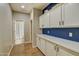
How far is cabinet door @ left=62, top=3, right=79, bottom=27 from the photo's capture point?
7.61 feet

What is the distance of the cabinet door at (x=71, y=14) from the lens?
232cm

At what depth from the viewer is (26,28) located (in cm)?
829

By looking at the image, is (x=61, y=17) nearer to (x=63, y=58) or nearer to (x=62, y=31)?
(x=62, y=31)

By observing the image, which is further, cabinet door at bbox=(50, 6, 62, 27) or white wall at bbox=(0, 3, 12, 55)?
cabinet door at bbox=(50, 6, 62, 27)

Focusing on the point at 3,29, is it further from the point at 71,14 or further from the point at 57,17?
the point at 71,14

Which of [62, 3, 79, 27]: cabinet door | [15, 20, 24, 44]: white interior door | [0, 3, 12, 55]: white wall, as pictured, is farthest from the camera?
[15, 20, 24, 44]: white interior door

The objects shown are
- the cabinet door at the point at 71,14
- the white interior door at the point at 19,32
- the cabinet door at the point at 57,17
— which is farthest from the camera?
the white interior door at the point at 19,32

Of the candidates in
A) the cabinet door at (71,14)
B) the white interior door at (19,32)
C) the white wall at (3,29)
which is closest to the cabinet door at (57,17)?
the cabinet door at (71,14)

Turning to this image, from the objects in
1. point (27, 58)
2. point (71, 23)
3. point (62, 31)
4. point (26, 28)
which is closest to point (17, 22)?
point (26, 28)

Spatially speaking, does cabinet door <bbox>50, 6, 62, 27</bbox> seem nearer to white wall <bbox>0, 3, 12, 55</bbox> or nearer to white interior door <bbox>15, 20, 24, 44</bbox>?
white wall <bbox>0, 3, 12, 55</bbox>

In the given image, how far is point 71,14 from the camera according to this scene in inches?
99.2

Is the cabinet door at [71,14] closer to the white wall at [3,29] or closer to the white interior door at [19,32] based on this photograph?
the white wall at [3,29]

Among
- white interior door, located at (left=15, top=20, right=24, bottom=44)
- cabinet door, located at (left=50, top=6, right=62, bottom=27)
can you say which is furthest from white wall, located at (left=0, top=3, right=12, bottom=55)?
white interior door, located at (left=15, top=20, right=24, bottom=44)

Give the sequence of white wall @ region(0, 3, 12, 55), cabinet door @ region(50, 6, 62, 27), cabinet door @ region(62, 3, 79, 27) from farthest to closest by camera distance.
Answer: cabinet door @ region(50, 6, 62, 27) < white wall @ region(0, 3, 12, 55) < cabinet door @ region(62, 3, 79, 27)
